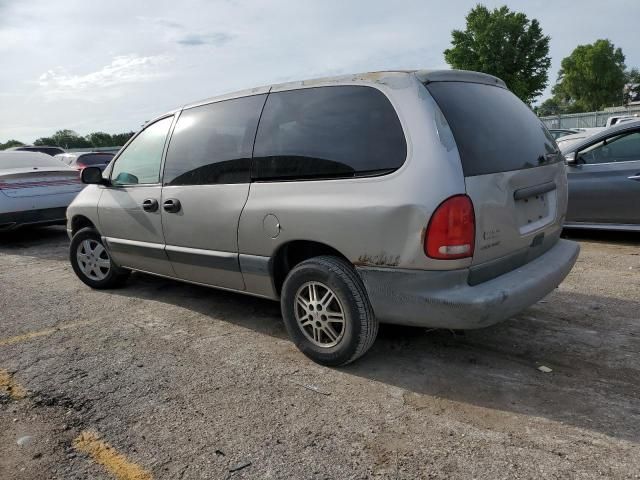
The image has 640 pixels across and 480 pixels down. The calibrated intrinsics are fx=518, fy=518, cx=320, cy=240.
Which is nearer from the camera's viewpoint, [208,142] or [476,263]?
[476,263]

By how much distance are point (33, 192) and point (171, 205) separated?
495 centimetres

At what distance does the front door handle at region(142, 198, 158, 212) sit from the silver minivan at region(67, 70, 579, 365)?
0.11m

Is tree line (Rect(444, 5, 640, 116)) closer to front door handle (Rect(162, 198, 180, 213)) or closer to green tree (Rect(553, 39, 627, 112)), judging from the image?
green tree (Rect(553, 39, 627, 112))

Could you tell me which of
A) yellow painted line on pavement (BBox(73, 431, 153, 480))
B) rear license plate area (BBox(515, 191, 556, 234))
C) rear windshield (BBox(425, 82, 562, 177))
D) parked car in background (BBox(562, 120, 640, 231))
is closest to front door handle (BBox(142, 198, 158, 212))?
yellow painted line on pavement (BBox(73, 431, 153, 480))

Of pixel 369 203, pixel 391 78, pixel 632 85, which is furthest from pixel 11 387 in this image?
pixel 632 85

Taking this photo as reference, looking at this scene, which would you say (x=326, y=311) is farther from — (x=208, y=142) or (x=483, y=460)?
(x=208, y=142)

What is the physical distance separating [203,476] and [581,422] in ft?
6.06

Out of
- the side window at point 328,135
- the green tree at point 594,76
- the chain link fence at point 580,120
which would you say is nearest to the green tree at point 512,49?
the chain link fence at point 580,120

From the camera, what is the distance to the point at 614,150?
616cm

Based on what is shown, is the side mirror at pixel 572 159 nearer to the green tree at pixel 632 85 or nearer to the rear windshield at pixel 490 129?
the rear windshield at pixel 490 129

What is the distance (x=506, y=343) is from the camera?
3.55 meters

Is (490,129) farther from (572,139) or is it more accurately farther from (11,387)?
(572,139)

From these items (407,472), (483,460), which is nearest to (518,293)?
(483,460)

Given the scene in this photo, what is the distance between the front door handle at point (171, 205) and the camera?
13.2 feet
